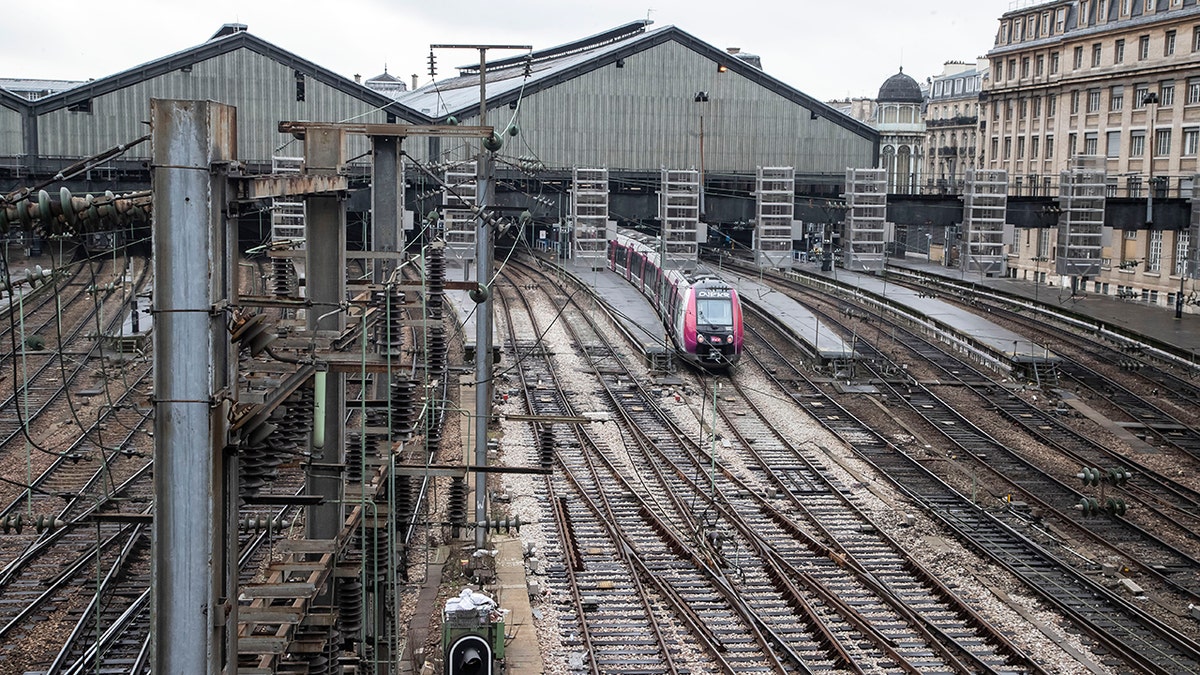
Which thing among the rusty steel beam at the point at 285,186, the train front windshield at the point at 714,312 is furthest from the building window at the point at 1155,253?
the rusty steel beam at the point at 285,186

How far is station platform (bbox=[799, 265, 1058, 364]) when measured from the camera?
111 feet

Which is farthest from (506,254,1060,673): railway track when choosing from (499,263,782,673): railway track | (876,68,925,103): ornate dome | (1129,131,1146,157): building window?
(876,68,925,103): ornate dome

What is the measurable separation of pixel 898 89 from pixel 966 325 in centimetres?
4239

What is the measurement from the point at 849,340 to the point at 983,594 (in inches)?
800

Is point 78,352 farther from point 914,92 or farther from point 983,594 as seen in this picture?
point 914,92

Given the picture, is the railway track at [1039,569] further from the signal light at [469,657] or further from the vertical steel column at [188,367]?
the vertical steel column at [188,367]

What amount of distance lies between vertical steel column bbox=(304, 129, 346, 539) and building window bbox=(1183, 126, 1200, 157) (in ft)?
144

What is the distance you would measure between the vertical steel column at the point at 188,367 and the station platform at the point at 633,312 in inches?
845

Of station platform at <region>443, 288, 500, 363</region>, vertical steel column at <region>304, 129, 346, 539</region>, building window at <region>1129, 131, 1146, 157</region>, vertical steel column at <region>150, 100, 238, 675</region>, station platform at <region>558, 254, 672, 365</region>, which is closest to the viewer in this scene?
vertical steel column at <region>150, 100, 238, 675</region>

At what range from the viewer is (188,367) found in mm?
6730

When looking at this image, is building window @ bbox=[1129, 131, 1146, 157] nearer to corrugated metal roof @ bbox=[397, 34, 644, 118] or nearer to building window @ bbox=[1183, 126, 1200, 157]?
building window @ bbox=[1183, 126, 1200, 157]

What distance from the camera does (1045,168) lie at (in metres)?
57.6

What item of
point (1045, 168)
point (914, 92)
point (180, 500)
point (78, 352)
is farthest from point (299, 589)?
point (914, 92)

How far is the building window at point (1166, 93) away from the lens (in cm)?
4905
